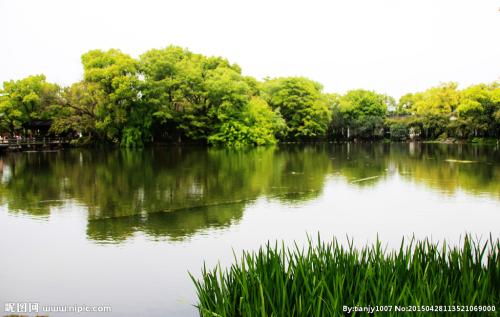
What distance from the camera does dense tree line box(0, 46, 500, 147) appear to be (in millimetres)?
40688

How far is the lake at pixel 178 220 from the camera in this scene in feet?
20.3

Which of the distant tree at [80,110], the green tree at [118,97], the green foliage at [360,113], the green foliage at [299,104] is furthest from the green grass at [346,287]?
the green foliage at [360,113]

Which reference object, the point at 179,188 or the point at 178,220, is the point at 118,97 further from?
the point at 178,220

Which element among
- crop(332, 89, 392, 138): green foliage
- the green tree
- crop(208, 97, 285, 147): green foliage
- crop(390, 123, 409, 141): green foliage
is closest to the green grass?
the green tree

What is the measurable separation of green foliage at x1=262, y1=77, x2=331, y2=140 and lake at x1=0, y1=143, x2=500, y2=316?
113 ft

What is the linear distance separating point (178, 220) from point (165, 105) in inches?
1321

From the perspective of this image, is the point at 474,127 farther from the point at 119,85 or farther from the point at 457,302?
the point at 457,302

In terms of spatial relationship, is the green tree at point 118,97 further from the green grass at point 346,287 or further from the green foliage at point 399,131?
the green grass at point 346,287

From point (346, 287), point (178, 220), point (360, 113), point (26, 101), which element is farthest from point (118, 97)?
point (346, 287)

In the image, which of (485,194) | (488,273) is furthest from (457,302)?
(485,194)

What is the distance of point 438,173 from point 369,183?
4.18 m

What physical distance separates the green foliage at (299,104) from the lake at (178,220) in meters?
34.6

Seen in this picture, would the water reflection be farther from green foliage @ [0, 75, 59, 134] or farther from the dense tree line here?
green foliage @ [0, 75, 59, 134]

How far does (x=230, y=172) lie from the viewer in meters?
19.4
